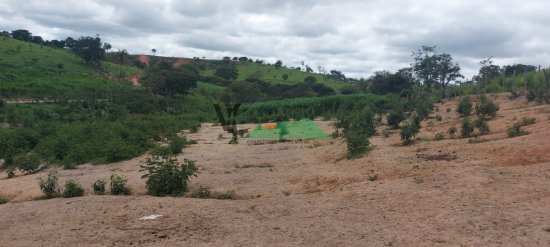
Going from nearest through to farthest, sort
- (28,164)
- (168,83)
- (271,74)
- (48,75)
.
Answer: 1. (28,164)
2. (48,75)
3. (168,83)
4. (271,74)

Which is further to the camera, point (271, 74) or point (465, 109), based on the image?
point (271, 74)

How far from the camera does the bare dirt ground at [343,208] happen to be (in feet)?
23.1

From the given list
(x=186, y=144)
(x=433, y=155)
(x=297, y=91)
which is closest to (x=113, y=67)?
(x=297, y=91)

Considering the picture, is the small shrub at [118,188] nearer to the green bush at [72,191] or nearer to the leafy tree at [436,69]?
the green bush at [72,191]

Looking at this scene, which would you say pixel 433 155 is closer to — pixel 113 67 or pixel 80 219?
pixel 80 219

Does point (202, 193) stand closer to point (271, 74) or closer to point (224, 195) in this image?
point (224, 195)

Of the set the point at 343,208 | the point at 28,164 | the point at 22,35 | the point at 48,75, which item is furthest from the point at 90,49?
the point at 343,208

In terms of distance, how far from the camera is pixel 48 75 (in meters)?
47.9

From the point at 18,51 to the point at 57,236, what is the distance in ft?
180

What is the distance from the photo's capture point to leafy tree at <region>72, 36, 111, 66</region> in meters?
59.8

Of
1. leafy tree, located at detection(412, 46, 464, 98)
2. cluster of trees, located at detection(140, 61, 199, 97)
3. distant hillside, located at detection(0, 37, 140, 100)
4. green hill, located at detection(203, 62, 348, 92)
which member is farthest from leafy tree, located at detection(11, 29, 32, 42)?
leafy tree, located at detection(412, 46, 464, 98)

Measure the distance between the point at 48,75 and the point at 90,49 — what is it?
41.6 feet

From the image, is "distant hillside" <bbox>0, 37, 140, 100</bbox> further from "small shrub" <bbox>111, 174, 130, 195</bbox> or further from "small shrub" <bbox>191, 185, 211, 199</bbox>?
"small shrub" <bbox>191, 185, 211, 199</bbox>

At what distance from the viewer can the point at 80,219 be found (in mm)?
9016
